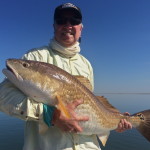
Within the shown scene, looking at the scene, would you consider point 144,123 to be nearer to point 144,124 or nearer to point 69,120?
point 144,124

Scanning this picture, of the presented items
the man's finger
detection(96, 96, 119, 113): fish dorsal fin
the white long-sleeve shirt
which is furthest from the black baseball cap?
the man's finger

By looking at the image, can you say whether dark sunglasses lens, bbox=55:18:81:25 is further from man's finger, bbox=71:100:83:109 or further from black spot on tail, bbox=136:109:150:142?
black spot on tail, bbox=136:109:150:142

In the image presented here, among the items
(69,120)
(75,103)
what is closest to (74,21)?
(75,103)

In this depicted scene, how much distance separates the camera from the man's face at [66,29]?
4938mm

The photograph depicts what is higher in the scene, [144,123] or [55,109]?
[55,109]

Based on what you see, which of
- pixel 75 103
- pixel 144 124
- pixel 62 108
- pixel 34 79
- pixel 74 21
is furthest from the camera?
pixel 144 124

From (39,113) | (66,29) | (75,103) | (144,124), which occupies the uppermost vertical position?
(66,29)

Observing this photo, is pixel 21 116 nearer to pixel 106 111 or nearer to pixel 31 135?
pixel 31 135

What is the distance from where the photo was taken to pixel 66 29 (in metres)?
4.97

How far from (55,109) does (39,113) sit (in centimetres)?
26

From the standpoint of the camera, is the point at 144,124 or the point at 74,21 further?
the point at 144,124

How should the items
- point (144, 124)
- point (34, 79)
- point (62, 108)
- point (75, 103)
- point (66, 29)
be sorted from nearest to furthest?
point (62, 108) → point (34, 79) → point (75, 103) → point (66, 29) → point (144, 124)

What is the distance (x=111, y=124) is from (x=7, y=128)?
50.8 feet

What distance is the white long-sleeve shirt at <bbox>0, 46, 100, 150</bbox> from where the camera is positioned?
360 cm
